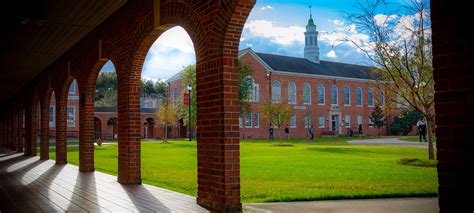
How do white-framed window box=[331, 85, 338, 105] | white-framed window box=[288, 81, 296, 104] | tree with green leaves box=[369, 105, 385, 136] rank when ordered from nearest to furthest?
white-framed window box=[288, 81, 296, 104] < white-framed window box=[331, 85, 338, 105] < tree with green leaves box=[369, 105, 385, 136]

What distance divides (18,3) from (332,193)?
642cm

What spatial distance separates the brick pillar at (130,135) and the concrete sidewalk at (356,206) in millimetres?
3311

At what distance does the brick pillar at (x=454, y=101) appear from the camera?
2541mm

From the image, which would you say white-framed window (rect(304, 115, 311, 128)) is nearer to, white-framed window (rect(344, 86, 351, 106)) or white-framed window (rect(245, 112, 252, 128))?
white-framed window (rect(344, 86, 351, 106))

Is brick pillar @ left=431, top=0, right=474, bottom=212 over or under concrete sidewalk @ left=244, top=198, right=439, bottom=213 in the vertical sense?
over

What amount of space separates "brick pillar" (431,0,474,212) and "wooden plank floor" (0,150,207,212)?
134 inches

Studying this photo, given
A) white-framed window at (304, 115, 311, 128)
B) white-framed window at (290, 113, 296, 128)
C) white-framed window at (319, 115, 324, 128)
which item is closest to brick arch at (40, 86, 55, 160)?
white-framed window at (290, 113, 296, 128)

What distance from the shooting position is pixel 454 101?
2615 mm

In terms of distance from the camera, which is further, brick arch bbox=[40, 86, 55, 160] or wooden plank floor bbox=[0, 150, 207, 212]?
brick arch bbox=[40, 86, 55, 160]

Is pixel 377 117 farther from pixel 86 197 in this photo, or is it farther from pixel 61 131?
pixel 86 197

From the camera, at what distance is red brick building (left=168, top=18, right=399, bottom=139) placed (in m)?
43.8

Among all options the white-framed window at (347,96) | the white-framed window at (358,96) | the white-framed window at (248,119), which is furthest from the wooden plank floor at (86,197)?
the white-framed window at (358,96)

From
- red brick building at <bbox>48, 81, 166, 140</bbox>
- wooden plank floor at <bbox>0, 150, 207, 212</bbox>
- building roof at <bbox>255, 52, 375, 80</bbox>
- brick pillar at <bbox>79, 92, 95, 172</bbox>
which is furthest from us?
building roof at <bbox>255, 52, 375, 80</bbox>

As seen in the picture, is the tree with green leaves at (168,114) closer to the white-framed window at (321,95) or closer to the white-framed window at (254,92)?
the white-framed window at (254,92)
